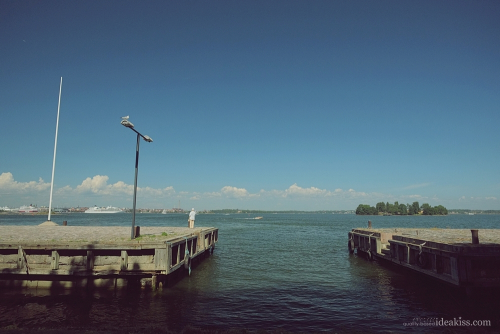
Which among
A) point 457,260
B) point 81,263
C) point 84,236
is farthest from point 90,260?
point 457,260

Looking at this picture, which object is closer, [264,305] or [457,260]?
[457,260]

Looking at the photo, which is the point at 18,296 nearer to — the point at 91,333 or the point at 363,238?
the point at 91,333

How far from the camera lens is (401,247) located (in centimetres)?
1956

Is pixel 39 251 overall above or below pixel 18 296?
above

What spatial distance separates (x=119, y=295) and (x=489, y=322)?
47.6 ft

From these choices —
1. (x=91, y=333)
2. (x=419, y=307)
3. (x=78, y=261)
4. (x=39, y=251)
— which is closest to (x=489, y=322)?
(x=419, y=307)

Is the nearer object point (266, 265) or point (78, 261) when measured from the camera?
point (78, 261)

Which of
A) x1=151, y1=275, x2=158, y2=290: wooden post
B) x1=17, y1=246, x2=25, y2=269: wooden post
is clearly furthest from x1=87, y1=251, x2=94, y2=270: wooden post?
x1=17, y1=246, x2=25, y2=269: wooden post

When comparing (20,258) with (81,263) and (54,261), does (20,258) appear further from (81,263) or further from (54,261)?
(81,263)

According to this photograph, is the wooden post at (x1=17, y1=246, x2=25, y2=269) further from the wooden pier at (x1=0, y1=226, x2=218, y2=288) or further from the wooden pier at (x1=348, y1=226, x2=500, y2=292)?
the wooden pier at (x1=348, y1=226, x2=500, y2=292)

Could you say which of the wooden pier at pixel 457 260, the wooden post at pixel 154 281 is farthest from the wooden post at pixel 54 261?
the wooden pier at pixel 457 260

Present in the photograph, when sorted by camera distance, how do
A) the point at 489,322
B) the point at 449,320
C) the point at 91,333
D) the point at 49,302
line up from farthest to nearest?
1. the point at 49,302
2. the point at 449,320
3. the point at 489,322
4. the point at 91,333

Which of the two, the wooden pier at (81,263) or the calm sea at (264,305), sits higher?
the wooden pier at (81,263)

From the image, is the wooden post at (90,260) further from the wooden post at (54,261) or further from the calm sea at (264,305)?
the wooden post at (54,261)
